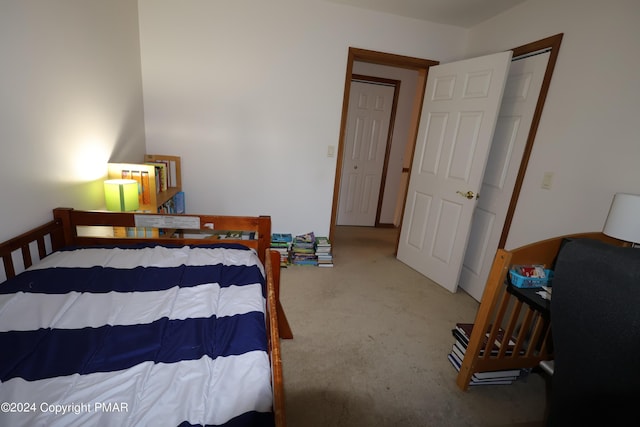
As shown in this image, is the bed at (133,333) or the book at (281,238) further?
the book at (281,238)

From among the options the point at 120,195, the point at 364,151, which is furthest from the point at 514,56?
the point at 120,195

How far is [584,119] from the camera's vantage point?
170 centimetres

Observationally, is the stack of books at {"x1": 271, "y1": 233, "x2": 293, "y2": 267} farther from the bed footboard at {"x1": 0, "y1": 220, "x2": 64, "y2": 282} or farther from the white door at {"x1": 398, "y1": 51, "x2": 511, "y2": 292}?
the bed footboard at {"x1": 0, "y1": 220, "x2": 64, "y2": 282}

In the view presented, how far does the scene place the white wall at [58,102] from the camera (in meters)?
1.17

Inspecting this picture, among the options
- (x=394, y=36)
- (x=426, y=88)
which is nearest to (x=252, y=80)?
(x=394, y=36)

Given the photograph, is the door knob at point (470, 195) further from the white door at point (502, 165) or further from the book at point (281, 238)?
the book at point (281, 238)

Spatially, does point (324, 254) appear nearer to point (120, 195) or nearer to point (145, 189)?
point (145, 189)

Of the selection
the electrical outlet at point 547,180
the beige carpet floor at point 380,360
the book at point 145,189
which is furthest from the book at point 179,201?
the electrical outlet at point 547,180

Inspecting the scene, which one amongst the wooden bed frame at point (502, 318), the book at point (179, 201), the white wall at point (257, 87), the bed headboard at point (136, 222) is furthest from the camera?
the book at point (179, 201)

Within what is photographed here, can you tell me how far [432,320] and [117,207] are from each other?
2.35 metres

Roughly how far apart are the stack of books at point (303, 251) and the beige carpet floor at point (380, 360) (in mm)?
126

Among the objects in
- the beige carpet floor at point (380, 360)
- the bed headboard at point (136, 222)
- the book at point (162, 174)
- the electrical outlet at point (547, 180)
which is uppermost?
the electrical outlet at point (547, 180)

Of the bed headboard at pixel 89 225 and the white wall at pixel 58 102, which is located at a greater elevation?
the white wall at pixel 58 102

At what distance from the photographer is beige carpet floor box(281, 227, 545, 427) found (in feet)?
4.47
